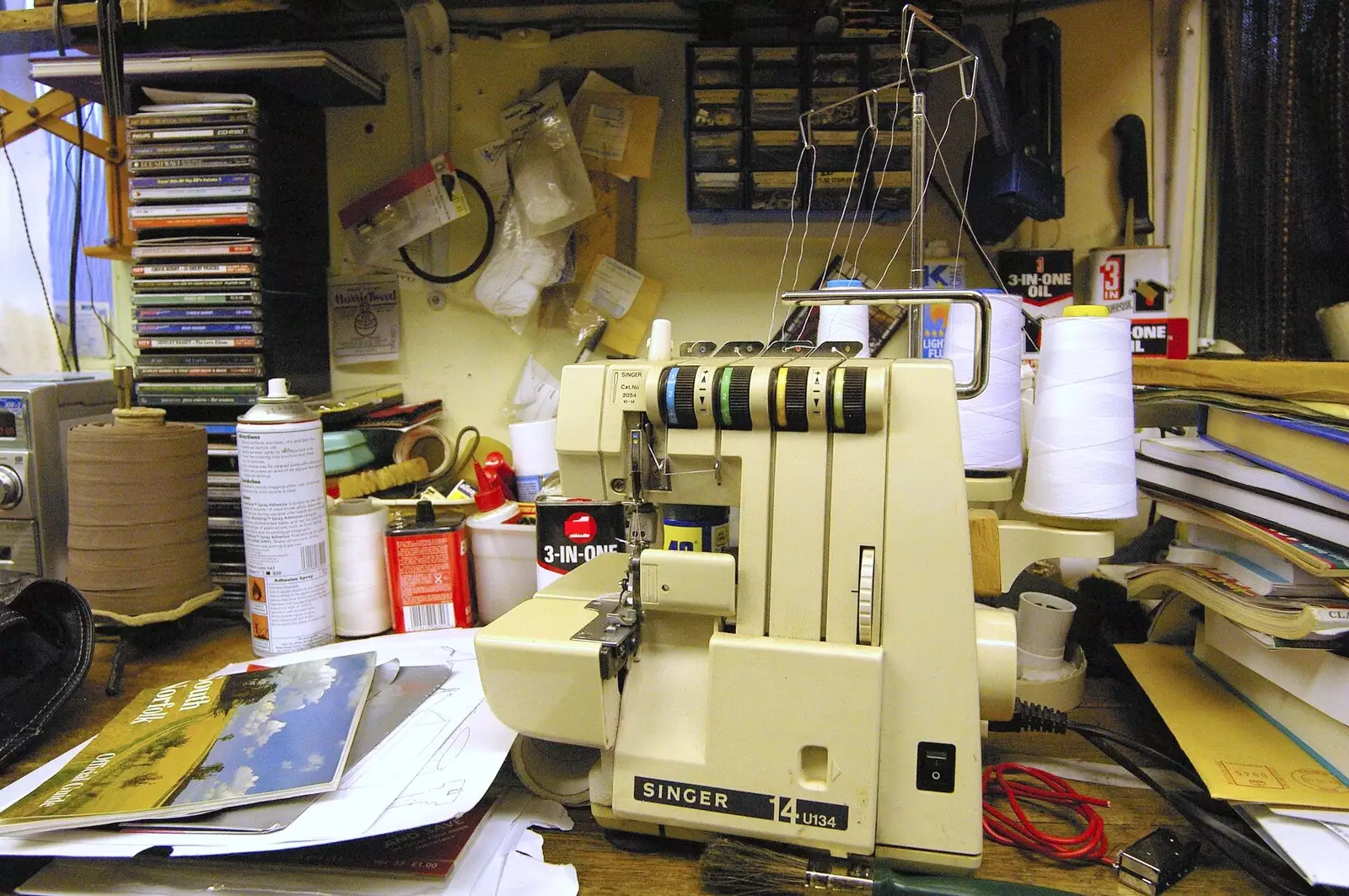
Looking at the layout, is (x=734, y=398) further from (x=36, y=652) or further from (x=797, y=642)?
(x=36, y=652)

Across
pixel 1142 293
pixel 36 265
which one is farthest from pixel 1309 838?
pixel 36 265

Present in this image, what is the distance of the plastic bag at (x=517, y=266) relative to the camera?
1.34 metres

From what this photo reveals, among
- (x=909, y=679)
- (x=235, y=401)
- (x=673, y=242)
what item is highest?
(x=673, y=242)

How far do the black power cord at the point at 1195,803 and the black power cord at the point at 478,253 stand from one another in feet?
3.61

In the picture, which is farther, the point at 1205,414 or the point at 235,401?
the point at 235,401

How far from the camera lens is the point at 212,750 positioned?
0.73m

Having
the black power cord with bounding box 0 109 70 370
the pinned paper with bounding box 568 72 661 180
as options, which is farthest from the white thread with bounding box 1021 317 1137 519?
the black power cord with bounding box 0 109 70 370

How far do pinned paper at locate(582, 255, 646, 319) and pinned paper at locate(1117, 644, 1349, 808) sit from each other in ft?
3.07

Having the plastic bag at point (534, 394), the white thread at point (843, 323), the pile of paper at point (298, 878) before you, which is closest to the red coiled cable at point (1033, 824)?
the pile of paper at point (298, 878)

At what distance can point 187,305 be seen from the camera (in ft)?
3.92

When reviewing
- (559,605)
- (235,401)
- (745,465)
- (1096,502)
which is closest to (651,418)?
(745,465)

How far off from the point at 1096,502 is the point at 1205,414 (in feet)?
1.11

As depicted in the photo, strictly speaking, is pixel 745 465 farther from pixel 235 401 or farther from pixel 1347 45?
pixel 1347 45

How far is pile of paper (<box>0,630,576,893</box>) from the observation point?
61 cm
